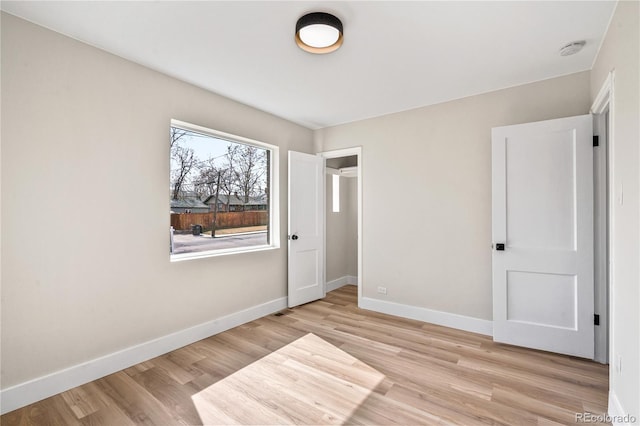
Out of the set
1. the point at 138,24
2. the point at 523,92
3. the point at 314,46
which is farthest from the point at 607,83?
the point at 138,24

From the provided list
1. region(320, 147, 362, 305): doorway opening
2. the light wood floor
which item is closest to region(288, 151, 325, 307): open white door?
region(320, 147, 362, 305): doorway opening

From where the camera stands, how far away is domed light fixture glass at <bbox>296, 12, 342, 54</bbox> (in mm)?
1988

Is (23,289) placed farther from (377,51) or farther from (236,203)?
(377,51)

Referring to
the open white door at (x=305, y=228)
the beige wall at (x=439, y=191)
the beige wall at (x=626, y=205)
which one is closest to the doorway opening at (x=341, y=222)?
the open white door at (x=305, y=228)

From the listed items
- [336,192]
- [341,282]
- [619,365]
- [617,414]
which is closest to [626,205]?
[619,365]

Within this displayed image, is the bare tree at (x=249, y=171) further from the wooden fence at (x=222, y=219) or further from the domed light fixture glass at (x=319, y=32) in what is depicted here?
the domed light fixture glass at (x=319, y=32)

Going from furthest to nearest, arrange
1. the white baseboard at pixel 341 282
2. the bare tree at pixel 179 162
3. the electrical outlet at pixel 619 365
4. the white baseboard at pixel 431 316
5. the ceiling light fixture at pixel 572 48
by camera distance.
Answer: the white baseboard at pixel 341 282 < the white baseboard at pixel 431 316 < the bare tree at pixel 179 162 < the ceiling light fixture at pixel 572 48 < the electrical outlet at pixel 619 365

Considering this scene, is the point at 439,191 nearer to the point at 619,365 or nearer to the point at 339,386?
the point at 619,365

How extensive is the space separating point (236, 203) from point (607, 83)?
3.52 meters

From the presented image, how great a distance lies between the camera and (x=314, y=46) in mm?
2246

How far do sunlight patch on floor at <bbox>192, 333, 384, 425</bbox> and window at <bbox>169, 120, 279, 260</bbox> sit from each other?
1.39 metres

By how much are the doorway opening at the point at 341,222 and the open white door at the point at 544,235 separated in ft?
8.32

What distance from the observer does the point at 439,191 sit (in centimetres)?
362

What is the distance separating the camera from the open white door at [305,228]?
4.20 metres
